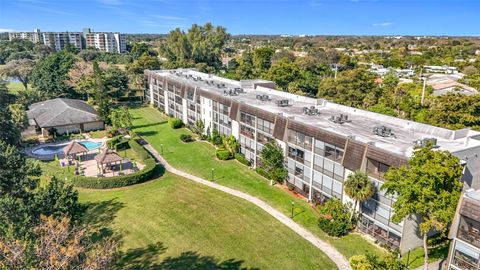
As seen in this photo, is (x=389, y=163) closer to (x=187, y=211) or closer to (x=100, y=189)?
(x=187, y=211)


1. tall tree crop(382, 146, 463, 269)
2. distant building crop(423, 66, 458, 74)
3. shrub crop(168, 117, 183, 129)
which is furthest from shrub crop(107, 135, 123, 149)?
distant building crop(423, 66, 458, 74)

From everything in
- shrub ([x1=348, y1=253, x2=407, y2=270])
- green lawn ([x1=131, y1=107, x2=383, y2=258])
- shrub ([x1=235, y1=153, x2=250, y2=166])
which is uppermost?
shrub ([x1=348, y1=253, x2=407, y2=270])

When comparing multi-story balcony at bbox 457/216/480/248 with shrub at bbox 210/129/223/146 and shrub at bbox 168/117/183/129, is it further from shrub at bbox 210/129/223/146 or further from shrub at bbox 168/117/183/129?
shrub at bbox 168/117/183/129

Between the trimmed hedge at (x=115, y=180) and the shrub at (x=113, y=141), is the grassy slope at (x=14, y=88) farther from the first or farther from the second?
the trimmed hedge at (x=115, y=180)

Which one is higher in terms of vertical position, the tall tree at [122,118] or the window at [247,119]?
the window at [247,119]

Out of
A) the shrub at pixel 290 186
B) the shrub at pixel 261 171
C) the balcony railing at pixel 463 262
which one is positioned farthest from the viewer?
the shrub at pixel 261 171

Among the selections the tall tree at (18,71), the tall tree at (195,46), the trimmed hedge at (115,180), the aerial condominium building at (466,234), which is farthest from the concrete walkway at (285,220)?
the tall tree at (18,71)
